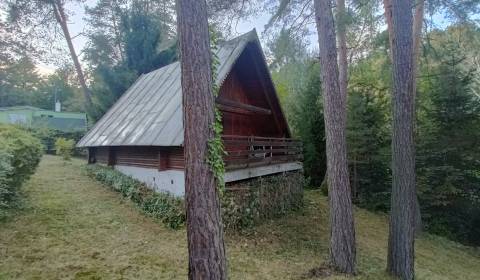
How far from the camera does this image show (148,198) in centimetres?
875

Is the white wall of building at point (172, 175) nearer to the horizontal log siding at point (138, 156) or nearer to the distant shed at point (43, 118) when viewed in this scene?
the horizontal log siding at point (138, 156)

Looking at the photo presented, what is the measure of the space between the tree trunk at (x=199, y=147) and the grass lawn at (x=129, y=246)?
77.8 inches

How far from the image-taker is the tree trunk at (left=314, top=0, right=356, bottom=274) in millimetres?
5906

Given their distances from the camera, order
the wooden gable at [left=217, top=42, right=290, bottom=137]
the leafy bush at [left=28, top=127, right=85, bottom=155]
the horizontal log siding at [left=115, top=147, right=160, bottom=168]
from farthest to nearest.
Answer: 1. the leafy bush at [left=28, top=127, right=85, bottom=155]
2. the wooden gable at [left=217, top=42, right=290, bottom=137]
3. the horizontal log siding at [left=115, top=147, right=160, bottom=168]

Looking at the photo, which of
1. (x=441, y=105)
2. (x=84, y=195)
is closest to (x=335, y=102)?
(x=84, y=195)

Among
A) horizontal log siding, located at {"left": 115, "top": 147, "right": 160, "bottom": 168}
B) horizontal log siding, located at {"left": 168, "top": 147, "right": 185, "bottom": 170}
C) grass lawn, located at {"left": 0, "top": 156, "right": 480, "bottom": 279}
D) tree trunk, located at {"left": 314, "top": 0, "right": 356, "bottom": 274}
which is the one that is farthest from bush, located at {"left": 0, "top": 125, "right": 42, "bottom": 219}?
tree trunk, located at {"left": 314, "top": 0, "right": 356, "bottom": 274}

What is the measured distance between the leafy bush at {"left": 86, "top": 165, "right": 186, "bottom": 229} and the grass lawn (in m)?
0.24

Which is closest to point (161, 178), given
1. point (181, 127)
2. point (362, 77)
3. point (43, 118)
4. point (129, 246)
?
point (181, 127)

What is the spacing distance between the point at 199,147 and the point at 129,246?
3.78 meters

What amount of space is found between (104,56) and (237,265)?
19.3m

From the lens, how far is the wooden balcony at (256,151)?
28.5 feet

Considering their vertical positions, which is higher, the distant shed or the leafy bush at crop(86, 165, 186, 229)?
the distant shed

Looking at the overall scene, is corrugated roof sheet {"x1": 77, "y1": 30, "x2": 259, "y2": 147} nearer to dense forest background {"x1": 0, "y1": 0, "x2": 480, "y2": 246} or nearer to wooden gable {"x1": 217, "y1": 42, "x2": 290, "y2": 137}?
wooden gable {"x1": 217, "y1": 42, "x2": 290, "y2": 137}

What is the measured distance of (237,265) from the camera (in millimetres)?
6047
